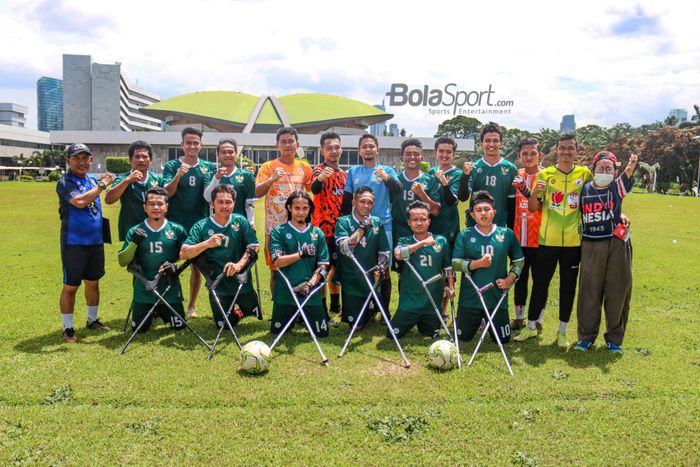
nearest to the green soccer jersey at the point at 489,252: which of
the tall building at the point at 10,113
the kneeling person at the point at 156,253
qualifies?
the kneeling person at the point at 156,253

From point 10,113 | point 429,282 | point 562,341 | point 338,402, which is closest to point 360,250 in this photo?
point 429,282

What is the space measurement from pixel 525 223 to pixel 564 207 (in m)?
0.54

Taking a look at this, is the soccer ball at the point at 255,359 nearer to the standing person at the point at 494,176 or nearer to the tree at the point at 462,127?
the standing person at the point at 494,176

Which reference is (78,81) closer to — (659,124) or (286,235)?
(659,124)

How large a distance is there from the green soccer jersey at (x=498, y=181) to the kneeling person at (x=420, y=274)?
0.65 m

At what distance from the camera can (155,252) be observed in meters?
5.97

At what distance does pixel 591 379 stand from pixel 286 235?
354cm

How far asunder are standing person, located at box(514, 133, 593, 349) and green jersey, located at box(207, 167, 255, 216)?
11.7ft

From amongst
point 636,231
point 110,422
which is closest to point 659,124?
point 636,231

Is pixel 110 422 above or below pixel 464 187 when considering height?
below

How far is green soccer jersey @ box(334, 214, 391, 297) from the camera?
607 cm

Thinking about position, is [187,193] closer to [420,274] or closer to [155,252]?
[155,252]

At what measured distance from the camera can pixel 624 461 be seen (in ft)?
11.7

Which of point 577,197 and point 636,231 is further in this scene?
point 636,231
